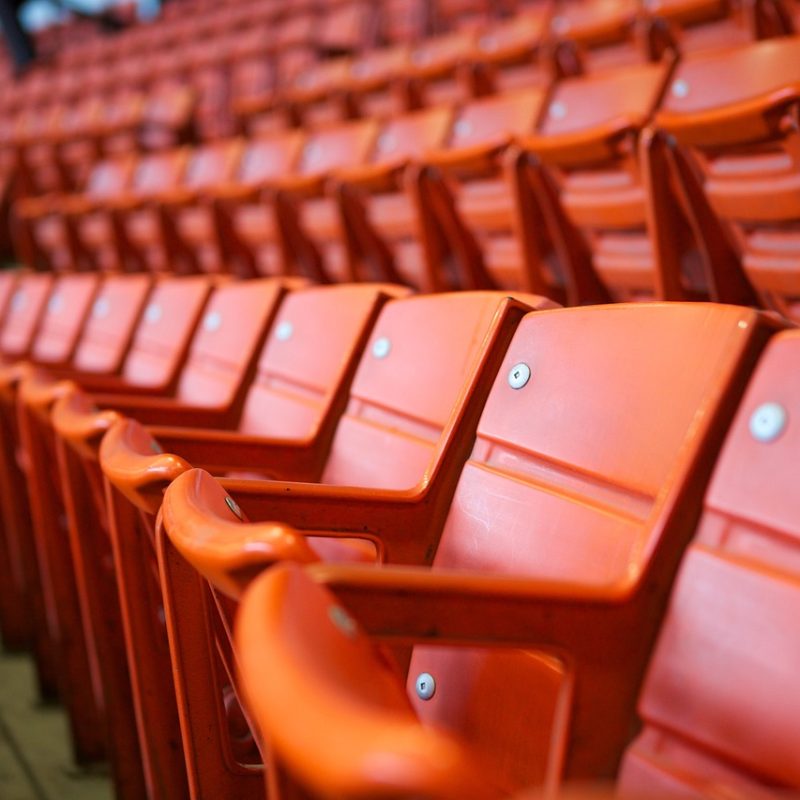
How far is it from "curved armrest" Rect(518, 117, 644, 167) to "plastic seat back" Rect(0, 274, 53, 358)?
27.9 inches

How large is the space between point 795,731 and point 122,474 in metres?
0.25

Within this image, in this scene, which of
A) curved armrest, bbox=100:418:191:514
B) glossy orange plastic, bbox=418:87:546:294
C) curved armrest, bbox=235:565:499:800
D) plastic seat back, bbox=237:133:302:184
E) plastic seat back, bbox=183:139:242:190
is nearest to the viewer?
curved armrest, bbox=235:565:499:800

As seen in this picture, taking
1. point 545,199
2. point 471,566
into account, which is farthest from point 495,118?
point 471,566

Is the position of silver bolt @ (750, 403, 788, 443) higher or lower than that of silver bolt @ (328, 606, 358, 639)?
higher

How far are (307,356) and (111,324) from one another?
A: 47 centimetres

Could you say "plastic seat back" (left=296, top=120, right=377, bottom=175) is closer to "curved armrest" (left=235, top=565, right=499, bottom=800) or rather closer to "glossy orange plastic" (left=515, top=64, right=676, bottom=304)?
"glossy orange plastic" (left=515, top=64, right=676, bottom=304)

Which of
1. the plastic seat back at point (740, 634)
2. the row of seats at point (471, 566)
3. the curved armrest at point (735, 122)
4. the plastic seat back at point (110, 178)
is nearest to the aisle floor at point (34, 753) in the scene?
the row of seats at point (471, 566)

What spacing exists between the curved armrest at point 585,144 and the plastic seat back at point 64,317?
59cm

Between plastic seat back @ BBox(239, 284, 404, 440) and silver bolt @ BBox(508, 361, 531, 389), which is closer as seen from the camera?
silver bolt @ BBox(508, 361, 531, 389)

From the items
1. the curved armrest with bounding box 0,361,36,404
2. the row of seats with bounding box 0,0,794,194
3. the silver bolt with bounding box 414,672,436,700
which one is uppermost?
the row of seats with bounding box 0,0,794,194

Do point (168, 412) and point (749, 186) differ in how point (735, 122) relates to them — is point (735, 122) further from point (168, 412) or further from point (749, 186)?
point (168, 412)

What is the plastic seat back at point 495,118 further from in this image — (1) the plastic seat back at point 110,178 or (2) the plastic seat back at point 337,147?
(1) the plastic seat back at point 110,178

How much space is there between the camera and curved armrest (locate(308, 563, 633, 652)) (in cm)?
26

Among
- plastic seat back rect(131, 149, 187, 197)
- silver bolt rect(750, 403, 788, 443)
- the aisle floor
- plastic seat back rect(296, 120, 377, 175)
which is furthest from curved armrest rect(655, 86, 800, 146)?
plastic seat back rect(131, 149, 187, 197)
